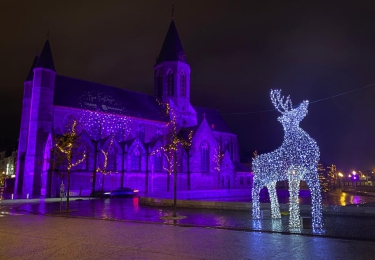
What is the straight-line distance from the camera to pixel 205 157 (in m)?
55.6

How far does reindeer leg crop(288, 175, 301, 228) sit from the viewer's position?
43.8 ft

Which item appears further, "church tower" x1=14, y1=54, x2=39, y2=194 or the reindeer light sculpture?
"church tower" x1=14, y1=54, x2=39, y2=194

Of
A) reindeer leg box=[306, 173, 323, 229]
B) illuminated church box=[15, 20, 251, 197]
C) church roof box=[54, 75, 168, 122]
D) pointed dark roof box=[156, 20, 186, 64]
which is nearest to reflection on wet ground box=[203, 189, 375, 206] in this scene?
reindeer leg box=[306, 173, 323, 229]

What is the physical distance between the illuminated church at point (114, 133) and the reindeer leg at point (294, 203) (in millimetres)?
28433

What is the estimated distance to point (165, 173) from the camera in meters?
51.8

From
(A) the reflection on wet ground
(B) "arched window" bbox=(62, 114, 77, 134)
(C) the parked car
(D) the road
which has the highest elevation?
(B) "arched window" bbox=(62, 114, 77, 134)

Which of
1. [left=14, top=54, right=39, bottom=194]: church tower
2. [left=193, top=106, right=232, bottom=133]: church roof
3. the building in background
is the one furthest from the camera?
the building in background

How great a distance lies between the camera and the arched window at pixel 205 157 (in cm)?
5519

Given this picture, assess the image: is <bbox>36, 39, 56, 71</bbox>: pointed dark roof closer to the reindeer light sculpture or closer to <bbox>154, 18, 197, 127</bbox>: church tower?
<bbox>154, 18, 197, 127</bbox>: church tower

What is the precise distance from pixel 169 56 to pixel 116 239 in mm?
54690

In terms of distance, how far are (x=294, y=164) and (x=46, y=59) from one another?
41.6 metres

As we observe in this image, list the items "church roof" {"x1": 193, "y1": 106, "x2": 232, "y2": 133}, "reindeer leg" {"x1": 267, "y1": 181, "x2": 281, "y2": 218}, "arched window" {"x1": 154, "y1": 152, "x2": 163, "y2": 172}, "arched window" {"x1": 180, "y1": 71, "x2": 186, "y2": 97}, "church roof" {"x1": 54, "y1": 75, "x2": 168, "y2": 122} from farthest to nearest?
"church roof" {"x1": 193, "y1": 106, "x2": 232, "y2": 133} → "arched window" {"x1": 180, "y1": 71, "x2": 186, "y2": 97} → "arched window" {"x1": 154, "y1": 152, "x2": 163, "y2": 172} → "church roof" {"x1": 54, "y1": 75, "x2": 168, "y2": 122} → "reindeer leg" {"x1": 267, "y1": 181, "x2": 281, "y2": 218}

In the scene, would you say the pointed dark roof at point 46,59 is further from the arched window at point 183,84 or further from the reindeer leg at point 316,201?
the reindeer leg at point 316,201

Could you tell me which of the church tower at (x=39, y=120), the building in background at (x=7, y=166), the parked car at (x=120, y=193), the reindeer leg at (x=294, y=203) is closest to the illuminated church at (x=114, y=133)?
the church tower at (x=39, y=120)
